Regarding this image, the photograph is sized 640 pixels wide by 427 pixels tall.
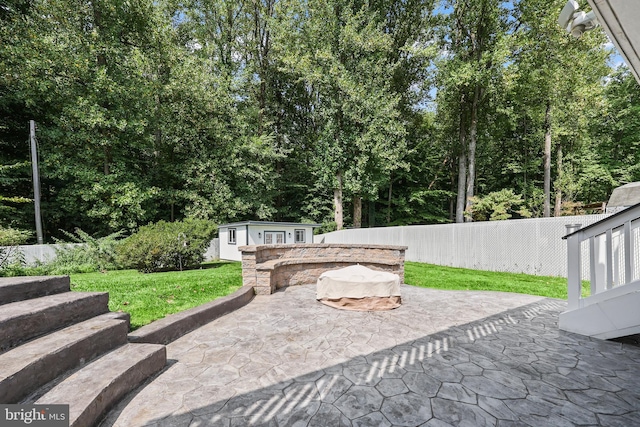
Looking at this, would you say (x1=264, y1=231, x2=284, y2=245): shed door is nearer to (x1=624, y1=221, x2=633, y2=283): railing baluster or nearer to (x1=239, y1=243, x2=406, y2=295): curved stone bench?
(x1=239, y1=243, x2=406, y2=295): curved stone bench

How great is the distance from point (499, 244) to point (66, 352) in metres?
10.6


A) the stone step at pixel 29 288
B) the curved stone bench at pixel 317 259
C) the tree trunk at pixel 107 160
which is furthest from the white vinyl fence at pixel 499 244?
the tree trunk at pixel 107 160

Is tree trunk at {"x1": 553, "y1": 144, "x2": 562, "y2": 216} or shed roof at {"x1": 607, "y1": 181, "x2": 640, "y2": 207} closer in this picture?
shed roof at {"x1": 607, "y1": 181, "x2": 640, "y2": 207}

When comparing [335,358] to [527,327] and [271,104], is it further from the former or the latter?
[271,104]

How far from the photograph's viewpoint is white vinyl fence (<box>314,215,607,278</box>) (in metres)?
7.74

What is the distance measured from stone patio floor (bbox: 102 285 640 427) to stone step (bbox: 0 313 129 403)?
1.77ft

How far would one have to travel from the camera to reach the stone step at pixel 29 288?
254cm

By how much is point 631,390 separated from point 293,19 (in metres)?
19.7

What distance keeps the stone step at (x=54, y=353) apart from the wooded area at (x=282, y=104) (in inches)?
541

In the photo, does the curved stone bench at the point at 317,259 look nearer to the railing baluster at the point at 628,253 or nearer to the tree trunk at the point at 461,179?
the railing baluster at the point at 628,253

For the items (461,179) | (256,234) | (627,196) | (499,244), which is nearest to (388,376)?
(627,196)

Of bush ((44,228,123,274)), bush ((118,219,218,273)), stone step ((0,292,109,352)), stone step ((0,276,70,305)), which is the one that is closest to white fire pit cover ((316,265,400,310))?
stone step ((0,292,109,352))

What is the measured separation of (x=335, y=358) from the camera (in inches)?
119

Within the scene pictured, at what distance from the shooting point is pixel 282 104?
74.8 ft
